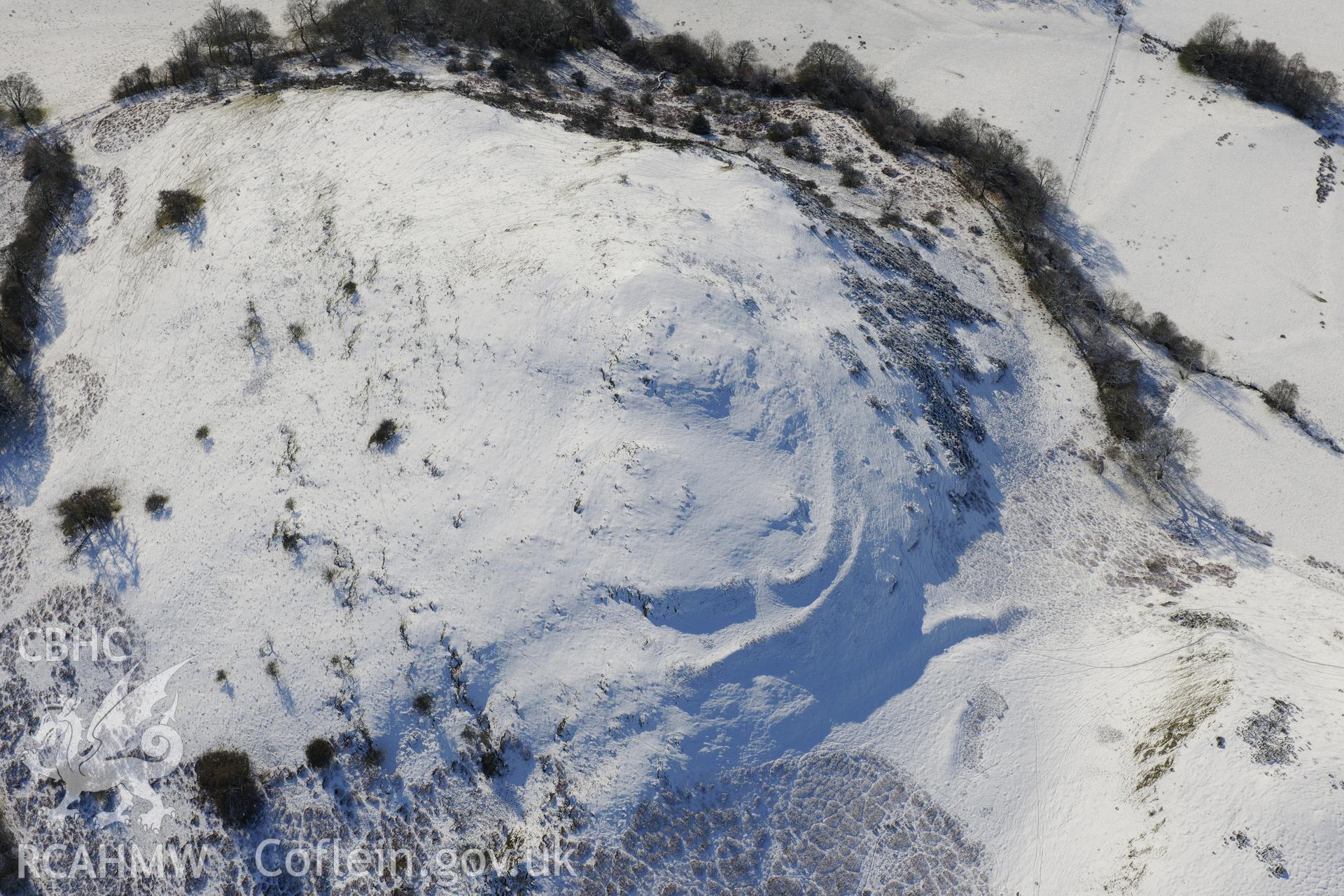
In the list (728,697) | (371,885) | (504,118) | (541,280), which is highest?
(504,118)

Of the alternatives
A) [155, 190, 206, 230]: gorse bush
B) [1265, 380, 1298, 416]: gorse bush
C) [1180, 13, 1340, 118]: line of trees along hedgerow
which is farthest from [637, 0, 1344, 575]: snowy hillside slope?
[155, 190, 206, 230]: gorse bush

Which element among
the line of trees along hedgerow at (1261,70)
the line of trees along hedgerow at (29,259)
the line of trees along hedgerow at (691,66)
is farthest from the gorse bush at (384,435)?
the line of trees along hedgerow at (1261,70)

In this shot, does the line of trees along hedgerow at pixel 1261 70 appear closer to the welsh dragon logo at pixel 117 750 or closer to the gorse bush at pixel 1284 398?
the gorse bush at pixel 1284 398

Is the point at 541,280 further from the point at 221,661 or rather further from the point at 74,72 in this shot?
the point at 74,72

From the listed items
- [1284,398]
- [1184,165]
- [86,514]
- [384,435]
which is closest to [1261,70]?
[1184,165]

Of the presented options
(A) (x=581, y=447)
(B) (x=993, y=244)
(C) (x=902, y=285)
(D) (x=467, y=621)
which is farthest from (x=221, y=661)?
(B) (x=993, y=244)

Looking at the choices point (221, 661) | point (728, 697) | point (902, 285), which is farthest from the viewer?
point (902, 285)
